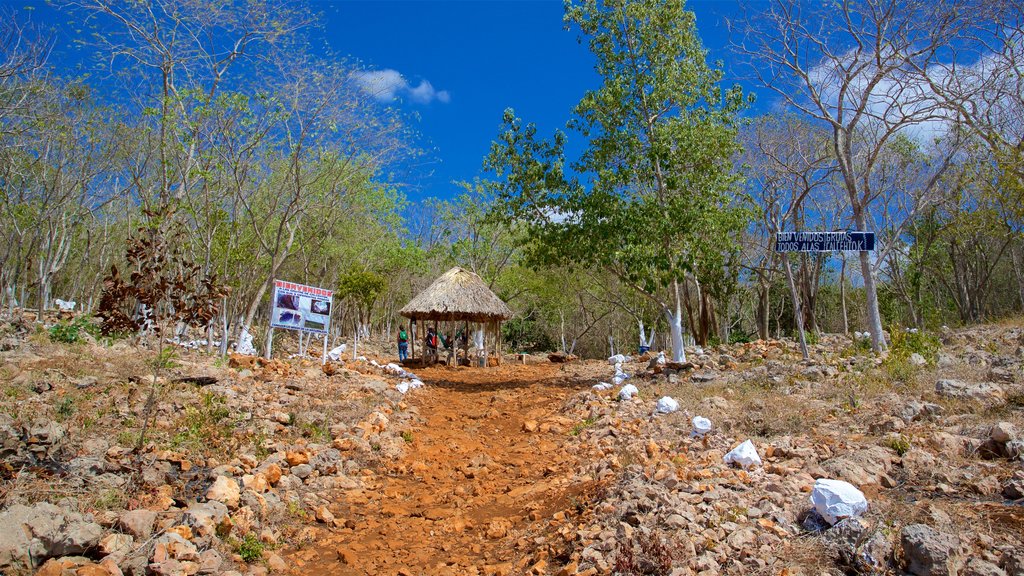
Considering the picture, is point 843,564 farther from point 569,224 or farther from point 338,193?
point 338,193

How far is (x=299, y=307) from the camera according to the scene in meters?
11.7

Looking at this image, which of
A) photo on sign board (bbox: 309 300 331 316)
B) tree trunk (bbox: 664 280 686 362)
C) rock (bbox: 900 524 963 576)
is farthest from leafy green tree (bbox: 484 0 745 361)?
rock (bbox: 900 524 963 576)

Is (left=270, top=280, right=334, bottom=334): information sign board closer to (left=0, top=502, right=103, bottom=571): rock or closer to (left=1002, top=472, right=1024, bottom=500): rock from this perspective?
(left=0, top=502, right=103, bottom=571): rock

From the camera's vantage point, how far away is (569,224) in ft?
43.1

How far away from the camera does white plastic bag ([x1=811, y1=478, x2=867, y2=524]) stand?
3.85 meters

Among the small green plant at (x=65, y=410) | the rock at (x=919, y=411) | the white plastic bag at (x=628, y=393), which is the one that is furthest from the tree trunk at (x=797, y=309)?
the small green plant at (x=65, y=410)

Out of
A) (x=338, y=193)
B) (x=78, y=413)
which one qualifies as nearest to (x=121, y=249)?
(x=338, y=193)

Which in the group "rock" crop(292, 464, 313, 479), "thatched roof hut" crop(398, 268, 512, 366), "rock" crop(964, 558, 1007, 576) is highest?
"thatched roof hut" crop(398, 268, 512, 366)

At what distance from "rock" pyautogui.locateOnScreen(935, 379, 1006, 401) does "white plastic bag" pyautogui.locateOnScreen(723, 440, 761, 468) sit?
2.82 m

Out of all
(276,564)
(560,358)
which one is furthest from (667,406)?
(560,358)

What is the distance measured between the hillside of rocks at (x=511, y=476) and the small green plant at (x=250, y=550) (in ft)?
0.05

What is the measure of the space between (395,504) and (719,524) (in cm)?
313

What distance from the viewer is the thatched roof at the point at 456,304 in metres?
18.4

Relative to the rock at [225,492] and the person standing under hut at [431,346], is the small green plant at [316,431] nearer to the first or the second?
the rock at [225,492]
